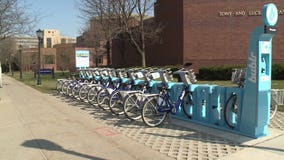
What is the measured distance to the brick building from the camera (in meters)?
26.1

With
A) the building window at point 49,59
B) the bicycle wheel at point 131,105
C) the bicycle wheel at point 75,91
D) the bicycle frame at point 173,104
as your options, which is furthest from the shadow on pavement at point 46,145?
the building window at point 49,59

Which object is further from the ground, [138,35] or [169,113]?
[138,35]

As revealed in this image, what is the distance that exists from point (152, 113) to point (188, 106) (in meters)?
0.87

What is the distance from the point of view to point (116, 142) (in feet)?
22.0

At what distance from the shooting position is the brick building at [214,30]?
85.7 feet

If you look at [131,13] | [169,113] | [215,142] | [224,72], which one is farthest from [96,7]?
[215,142]

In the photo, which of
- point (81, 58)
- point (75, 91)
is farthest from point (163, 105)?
point (81, 58)

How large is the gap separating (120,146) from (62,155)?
1.02 meters

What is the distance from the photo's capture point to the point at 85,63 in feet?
61.8

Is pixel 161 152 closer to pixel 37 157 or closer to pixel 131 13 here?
pixel 37 157

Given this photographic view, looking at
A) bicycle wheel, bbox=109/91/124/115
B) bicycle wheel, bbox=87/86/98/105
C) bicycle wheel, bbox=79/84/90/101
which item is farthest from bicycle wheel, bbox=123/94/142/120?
bicycle wheel, bbox=79/84/90/101

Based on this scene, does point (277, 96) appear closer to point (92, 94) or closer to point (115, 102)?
point (115, 102)

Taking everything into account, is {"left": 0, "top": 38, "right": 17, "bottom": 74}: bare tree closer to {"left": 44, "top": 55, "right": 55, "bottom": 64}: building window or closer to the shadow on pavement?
the shadow on pavement

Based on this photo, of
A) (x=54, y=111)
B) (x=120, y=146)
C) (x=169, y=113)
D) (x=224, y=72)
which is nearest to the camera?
(x=120, y=146)
